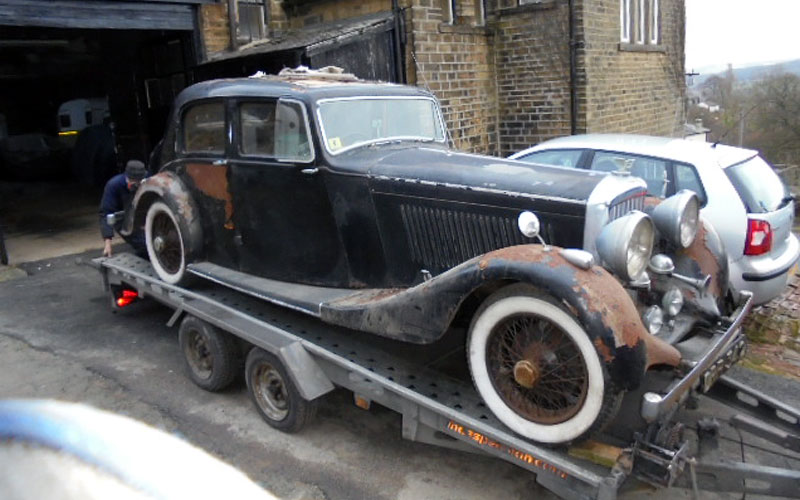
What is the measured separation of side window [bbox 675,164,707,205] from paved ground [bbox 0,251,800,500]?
5.18 feet

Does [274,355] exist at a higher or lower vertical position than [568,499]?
higher

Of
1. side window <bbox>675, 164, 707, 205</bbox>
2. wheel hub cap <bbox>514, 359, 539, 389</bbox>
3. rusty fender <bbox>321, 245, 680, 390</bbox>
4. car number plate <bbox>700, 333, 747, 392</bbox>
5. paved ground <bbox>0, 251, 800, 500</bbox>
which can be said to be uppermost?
side window <bbox>675, 164, 707, 205</bbox>

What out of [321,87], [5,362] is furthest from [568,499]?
[5,362]

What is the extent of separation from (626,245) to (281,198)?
2.39m

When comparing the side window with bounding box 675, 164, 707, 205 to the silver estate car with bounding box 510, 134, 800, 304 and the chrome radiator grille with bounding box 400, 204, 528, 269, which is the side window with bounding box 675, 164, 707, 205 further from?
the chrome radiator grille with bounding box 400, 204, 528, 269

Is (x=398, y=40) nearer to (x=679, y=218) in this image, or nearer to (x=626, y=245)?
(x=679, y=218)

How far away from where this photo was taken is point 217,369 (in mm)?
4777

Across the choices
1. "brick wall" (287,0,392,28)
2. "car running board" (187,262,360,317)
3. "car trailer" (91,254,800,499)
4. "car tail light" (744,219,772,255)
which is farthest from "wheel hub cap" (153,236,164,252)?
"brick wall" (287,0,392,28)

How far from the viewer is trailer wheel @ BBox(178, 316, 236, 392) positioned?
15.5 feet

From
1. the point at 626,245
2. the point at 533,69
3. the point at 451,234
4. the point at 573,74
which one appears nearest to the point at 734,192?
the point at 626,245

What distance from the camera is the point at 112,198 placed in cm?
658

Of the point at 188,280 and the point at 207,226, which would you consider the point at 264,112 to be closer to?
the point at 207,226

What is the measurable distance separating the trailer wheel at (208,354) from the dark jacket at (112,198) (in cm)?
210

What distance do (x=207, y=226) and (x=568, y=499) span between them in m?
3.42
